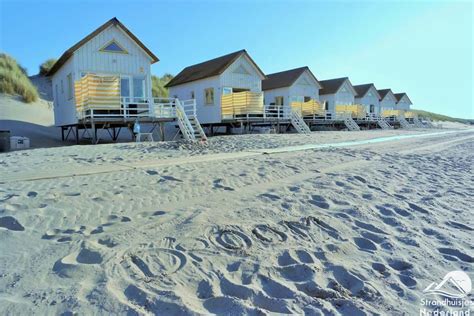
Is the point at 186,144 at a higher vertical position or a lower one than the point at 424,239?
higher

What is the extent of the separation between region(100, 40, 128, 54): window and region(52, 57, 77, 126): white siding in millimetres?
1577

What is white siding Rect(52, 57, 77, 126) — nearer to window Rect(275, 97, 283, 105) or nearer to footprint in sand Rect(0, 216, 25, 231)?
footprint in sand Rect(0, 216, 25, 231)

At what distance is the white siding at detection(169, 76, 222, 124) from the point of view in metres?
24.4

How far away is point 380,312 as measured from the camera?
10.0 ft

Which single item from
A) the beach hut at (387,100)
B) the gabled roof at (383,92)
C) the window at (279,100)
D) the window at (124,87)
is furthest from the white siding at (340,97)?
the window at (124,87)

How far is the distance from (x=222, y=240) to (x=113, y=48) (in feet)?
53.5

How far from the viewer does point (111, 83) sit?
1678 cm

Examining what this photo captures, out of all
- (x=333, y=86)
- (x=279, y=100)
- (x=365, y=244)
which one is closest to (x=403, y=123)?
(x=333, y=86)

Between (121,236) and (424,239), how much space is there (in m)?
3.62

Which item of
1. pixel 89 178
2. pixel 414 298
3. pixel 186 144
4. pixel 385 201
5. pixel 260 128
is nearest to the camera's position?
pixel 414 298

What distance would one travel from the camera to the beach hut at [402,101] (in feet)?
169

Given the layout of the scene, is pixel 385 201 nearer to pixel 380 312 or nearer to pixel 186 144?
pixel 380 312

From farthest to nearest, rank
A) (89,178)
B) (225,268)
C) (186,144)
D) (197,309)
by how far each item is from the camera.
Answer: (186,144) → (89,178) → (225,268) → (197,309)

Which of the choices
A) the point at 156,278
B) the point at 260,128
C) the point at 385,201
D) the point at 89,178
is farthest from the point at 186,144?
the point at 260,128
